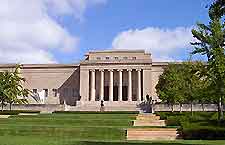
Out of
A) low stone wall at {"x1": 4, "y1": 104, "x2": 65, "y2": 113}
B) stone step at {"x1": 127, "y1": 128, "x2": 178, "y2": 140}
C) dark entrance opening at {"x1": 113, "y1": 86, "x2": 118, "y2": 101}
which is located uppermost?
dark entrance opening at {"x1": 113, "y1": 86, "x2": 118, "y2": 101}

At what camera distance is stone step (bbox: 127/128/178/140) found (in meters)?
26.2

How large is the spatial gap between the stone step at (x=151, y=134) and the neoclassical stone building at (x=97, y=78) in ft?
184

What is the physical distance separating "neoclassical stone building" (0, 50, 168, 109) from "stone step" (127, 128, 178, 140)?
56168mm

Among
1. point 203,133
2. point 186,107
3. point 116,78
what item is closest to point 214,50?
point 203,133

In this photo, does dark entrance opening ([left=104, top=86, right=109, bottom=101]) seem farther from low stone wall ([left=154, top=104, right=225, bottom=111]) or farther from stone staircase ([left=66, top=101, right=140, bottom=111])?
low stone wall ([left=154, top=104, right=225, bottom=111])

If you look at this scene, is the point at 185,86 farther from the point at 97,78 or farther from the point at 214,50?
the point at 97,78

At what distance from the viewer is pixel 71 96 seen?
94.4 m

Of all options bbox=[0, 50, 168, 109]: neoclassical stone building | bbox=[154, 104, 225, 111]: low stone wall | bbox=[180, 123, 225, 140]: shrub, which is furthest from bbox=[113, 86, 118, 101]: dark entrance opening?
bbox=[180, 123, 225, 140]: shrub

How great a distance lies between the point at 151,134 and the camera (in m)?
26.8

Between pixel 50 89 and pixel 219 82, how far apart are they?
2493 inches

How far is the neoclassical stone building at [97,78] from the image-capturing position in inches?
3457

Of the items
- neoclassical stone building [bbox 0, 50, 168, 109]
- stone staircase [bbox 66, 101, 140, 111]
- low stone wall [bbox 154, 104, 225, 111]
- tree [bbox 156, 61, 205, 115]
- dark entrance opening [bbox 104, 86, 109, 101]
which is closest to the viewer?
tree [bbox 156, 61, 205, 115]

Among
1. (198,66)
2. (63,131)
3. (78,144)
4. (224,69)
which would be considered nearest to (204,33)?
(198,66)

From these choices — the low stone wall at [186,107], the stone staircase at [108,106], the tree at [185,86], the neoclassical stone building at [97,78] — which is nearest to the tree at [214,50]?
the tree at [185,86]
